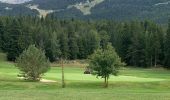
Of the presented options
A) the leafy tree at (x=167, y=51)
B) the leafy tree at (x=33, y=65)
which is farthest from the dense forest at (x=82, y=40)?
the leafy tree at (x=33, y=65)

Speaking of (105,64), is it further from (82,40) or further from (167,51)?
(82,40)

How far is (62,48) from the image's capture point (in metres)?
157

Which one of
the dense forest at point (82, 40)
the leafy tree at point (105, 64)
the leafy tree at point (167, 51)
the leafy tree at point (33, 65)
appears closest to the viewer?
the leafy tree at point (105, 64)

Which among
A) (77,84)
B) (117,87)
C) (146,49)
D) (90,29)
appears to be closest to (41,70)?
(77,84)

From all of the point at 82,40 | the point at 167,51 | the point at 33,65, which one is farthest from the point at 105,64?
the point at 82,40

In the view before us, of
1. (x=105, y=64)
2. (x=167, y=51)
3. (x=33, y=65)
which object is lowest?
(x=33, y=65)

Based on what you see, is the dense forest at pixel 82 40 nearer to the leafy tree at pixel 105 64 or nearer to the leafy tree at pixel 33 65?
the leafy tree at pixel 105 64

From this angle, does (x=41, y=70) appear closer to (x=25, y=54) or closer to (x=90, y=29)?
(x=25, y=54)

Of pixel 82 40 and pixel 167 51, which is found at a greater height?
pixel 82 40

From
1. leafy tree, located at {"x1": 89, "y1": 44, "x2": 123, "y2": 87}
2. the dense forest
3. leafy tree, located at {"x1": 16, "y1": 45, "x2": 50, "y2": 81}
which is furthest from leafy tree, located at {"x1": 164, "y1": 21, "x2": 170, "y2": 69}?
leafy tree, located at {"x1": 16, "y1": 45, "x2": 50, "y2": 81}

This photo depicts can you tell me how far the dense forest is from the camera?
140 m

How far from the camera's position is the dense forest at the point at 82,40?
460ft

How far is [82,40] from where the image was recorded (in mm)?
161500

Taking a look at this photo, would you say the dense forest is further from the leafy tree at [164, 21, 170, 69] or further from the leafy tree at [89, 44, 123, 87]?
the leafy tree at [89, 44, 123, 87]
